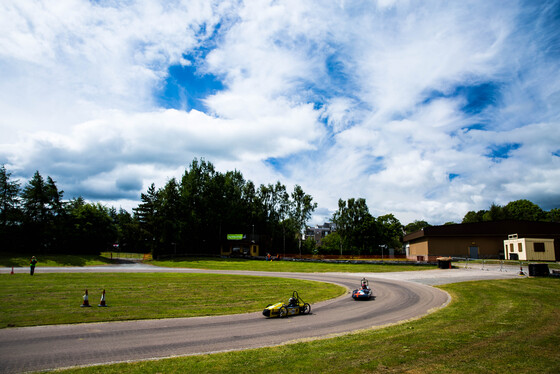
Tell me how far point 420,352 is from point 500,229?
6581 cm

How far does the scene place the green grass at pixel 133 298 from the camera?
56.5ft

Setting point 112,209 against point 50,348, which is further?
point 112,209

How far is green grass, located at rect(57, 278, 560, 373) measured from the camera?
1002 cm

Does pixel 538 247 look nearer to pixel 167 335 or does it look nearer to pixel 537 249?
pixel 537 249

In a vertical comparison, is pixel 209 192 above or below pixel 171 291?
above

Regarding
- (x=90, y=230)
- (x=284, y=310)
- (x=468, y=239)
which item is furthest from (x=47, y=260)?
(x=468, y=239)

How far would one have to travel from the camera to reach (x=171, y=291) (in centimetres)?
2580

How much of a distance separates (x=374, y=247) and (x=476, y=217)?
83337 millimetres

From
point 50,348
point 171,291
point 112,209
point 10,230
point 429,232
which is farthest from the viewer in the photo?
point 112,209

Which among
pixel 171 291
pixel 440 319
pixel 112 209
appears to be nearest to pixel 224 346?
pixel 440 319

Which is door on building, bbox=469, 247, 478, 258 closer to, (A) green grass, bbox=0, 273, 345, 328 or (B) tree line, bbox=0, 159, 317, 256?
(B) tree line, bbox=0, 159, 317, 256

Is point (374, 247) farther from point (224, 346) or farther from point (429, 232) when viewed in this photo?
point (224, 346)

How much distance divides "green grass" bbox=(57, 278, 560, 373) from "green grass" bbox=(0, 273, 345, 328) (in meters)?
7.90

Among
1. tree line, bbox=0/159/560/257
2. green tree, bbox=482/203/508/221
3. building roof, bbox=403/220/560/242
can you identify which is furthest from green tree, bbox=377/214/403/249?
→ green tree, bbox=482/203/508/221
